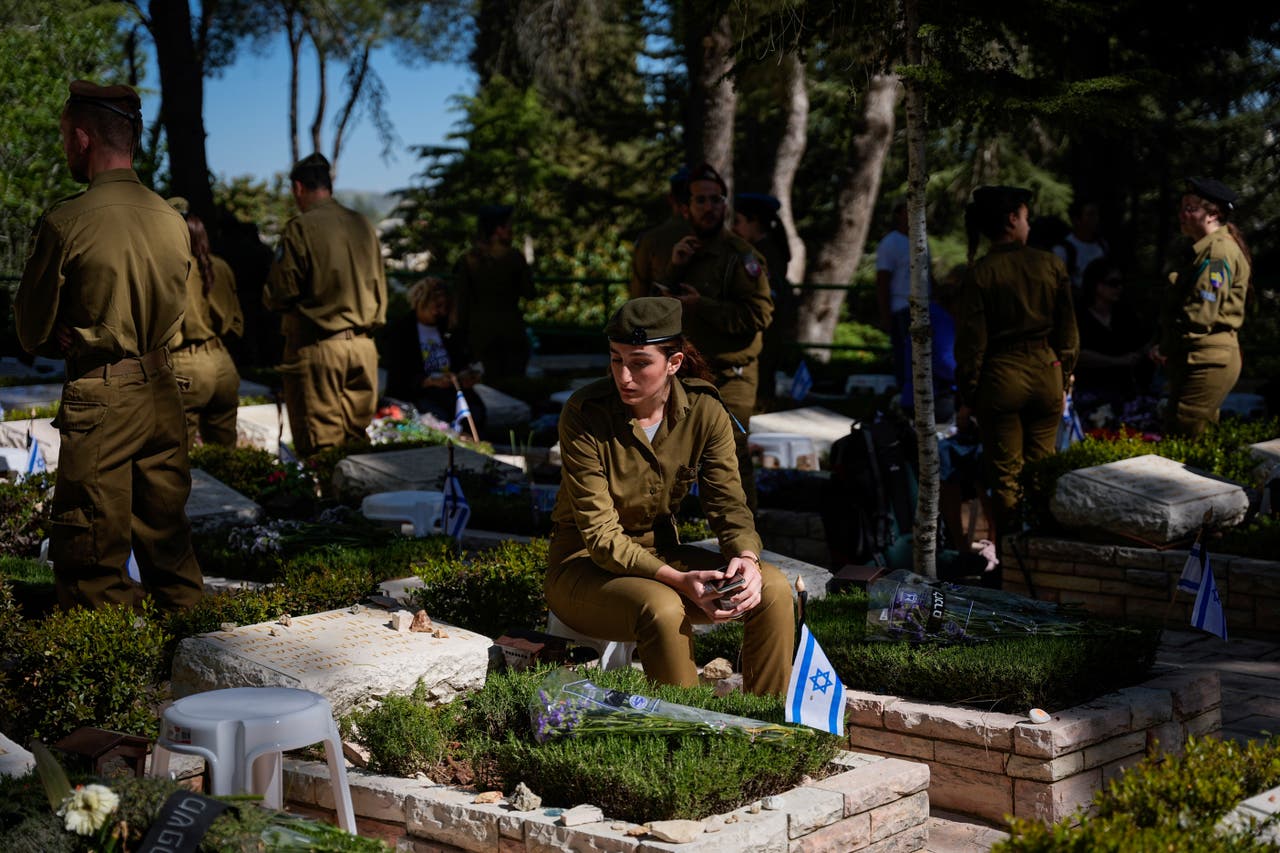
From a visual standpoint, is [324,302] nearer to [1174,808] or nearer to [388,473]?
[388,473]

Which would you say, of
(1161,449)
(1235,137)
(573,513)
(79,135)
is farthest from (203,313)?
(1235,137)

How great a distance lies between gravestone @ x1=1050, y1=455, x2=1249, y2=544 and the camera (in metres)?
7.80

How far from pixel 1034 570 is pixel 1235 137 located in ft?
56.0

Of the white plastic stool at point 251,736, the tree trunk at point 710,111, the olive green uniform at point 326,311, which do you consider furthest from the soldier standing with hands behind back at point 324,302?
the tree trunk at point 710,111

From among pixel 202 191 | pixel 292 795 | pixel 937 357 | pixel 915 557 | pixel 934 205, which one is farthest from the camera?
pixel 934 205

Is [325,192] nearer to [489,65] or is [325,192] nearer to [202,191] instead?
[202,191]

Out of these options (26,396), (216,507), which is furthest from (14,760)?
(26,396)

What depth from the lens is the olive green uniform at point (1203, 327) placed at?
8680 mm

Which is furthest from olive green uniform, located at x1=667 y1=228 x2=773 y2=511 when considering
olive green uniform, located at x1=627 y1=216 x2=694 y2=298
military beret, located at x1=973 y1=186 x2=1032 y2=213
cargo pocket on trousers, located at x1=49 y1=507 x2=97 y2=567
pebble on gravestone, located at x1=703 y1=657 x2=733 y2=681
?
cargo pocket on trousers, located at x1=49 y1=507 x2=97 y2=567

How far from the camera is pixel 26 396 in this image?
12.6 m

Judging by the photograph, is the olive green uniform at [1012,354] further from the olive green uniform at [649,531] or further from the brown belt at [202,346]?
the brown belt at [202,346]

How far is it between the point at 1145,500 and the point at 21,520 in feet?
19.7

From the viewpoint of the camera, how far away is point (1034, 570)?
324 inches

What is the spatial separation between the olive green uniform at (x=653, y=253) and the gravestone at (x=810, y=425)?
2669 mm
